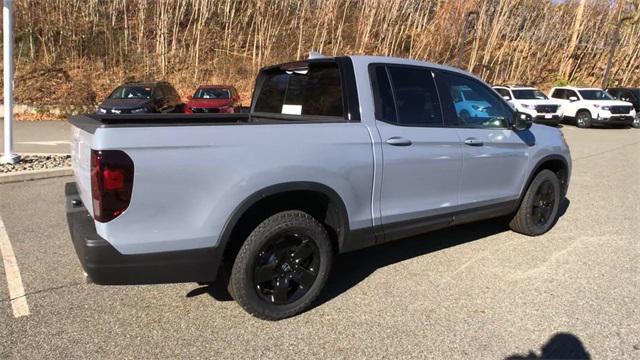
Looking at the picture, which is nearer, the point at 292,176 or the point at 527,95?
the point at 292,176

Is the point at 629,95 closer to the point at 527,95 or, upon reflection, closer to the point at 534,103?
the point at 527,95

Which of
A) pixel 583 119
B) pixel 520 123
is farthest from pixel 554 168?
pixel 583 119

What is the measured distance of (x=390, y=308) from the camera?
3.66 m

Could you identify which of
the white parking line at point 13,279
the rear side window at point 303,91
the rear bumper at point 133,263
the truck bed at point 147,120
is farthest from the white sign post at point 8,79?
the rear bumper at point 133,263

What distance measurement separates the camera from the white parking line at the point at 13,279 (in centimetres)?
353

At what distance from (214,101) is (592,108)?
15.6 meters

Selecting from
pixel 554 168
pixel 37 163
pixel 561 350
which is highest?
pixel 554 168

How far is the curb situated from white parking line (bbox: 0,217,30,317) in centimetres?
281

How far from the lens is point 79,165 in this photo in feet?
10.8

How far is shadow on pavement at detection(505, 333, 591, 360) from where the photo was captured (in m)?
3.08

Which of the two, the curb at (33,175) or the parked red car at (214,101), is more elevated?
the parked red car at (214,101)

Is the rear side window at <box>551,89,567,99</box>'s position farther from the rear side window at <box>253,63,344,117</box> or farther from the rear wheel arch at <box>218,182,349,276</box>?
the rear wheel arch at <box>218,182,349,276</box>

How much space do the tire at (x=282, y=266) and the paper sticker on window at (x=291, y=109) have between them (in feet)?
3.63

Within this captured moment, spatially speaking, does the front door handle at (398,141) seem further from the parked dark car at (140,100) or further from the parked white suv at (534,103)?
the parked white suv at (534,103)
